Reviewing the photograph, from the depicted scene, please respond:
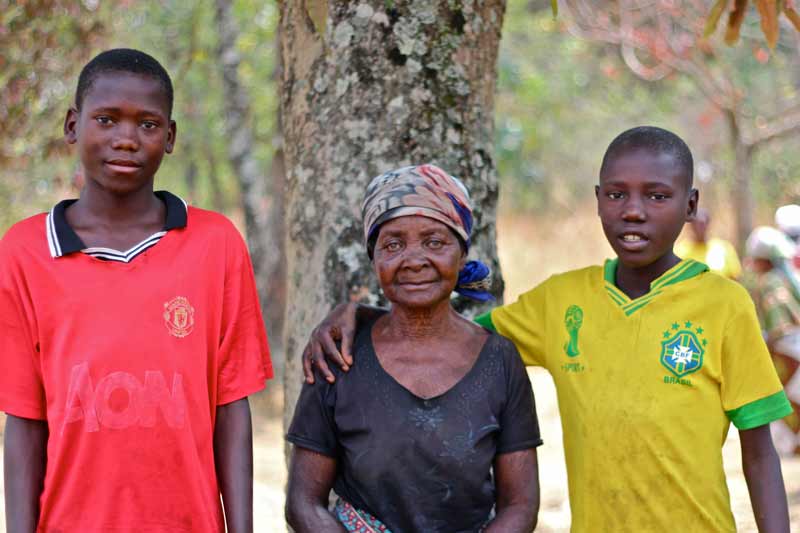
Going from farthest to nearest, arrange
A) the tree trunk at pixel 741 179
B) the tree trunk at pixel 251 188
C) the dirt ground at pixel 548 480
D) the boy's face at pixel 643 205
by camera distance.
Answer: the tree trunk at pixel 741 179
the tree trunk at pixel 251 188
the dirt ground at pixel 548 480
the boy's face at pixel 643 205

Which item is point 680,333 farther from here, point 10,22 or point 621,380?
point 10,22

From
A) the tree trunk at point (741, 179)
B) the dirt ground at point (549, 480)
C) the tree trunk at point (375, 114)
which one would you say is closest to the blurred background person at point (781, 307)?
the dirt ground at point (549, 480)

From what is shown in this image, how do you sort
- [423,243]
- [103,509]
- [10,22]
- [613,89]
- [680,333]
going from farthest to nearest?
[613,89], [10,22], [680,333], [423,243], [103,509]

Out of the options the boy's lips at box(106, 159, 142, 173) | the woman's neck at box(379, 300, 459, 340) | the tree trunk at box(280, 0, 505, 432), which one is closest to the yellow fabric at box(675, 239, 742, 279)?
the tree trunk at box(280, 0, 505, 432)

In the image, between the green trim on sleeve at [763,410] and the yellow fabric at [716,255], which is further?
the yellow fabric at [716,255]

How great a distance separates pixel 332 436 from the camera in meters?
2.34

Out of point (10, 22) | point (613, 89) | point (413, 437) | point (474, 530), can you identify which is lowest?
point (474, 530)

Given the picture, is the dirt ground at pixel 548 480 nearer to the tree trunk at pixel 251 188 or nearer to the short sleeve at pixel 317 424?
the tree trunk at pixel 251 188

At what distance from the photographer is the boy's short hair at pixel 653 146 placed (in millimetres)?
2574

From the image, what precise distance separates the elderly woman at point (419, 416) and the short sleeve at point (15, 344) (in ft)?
2.08

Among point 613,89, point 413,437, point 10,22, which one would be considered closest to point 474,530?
point 413,437

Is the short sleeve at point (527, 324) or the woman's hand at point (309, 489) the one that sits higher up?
the short sleeve at point (527, 324)

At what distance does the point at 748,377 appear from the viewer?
2.45 meters

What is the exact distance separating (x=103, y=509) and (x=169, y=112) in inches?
38.0
